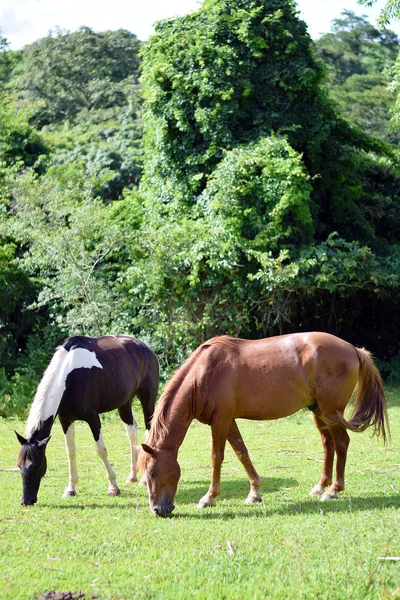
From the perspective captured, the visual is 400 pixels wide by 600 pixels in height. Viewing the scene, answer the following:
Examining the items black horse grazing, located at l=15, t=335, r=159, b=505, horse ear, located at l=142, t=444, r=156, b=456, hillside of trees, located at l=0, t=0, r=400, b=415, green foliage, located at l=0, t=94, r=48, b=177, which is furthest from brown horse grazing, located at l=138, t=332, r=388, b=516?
green foliage, located at l=0, t=94, r=48, b=177

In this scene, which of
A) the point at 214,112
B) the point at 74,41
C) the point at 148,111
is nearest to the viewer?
the point at 214,112

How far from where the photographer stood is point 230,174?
18.0 m

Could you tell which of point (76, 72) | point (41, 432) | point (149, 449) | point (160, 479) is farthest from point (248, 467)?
point (76, 72)

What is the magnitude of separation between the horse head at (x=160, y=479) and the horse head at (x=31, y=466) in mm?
1332

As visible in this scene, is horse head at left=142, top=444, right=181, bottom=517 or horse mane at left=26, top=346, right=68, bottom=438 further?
horse mane at left=26, top=346, right=68, bottom=438

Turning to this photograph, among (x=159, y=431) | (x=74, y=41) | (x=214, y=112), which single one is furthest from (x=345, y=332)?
(x=74, y=41)

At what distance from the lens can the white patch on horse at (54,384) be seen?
26.5 feet

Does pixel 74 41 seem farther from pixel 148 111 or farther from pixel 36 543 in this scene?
pixel 36 543

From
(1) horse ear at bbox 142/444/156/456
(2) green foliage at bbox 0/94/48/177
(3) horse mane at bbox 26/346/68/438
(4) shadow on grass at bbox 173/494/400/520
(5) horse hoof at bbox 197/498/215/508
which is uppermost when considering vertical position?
(2) green foliage at bbox 0/94/48/177

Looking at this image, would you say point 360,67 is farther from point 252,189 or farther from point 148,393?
point 148,393

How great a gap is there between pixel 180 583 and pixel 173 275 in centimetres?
1303

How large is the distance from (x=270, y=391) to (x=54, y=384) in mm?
2351

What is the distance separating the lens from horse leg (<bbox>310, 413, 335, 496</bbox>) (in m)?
8.19

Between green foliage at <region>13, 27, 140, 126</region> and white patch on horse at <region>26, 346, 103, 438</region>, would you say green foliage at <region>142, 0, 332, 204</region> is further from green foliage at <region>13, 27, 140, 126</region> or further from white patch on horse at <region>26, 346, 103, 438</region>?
green foliage at <region>13, 27, 140, 126</region>
